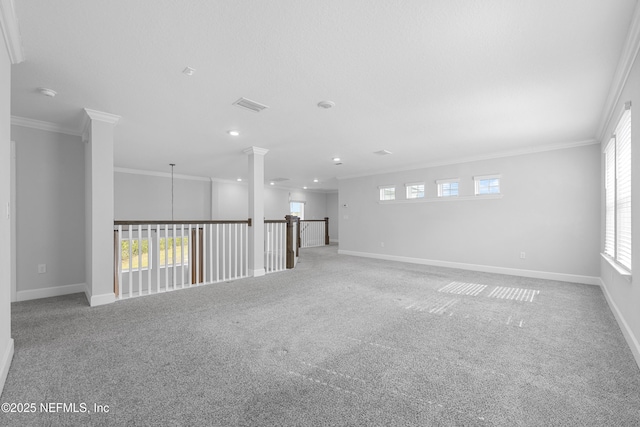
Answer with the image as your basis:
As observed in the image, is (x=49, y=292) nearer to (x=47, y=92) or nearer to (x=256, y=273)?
(x=47, y=92)

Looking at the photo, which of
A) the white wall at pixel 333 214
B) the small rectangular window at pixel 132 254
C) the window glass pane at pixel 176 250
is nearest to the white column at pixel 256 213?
the window glass pane at pixel 176 250

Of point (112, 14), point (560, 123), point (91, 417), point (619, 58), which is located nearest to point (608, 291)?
point (560, 123)

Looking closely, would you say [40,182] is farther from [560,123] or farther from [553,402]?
[560,123]

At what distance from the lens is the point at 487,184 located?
229 inches

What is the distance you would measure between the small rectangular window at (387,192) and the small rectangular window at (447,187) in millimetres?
1243

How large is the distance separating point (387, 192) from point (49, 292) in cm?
693

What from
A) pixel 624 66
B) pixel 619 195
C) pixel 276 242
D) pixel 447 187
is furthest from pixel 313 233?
pixel 624 66

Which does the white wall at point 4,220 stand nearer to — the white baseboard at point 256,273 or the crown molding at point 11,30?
the crown molding at point 11,30

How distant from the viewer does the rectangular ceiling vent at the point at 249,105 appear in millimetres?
3221

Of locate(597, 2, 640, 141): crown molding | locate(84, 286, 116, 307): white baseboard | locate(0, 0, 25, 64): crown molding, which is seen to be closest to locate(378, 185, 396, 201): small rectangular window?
locate(597, 2, 640, 141): crown molding

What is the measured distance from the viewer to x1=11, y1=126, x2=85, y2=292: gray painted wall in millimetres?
Result: 3764

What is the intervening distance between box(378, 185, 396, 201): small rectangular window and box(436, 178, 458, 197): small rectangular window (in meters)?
1.24

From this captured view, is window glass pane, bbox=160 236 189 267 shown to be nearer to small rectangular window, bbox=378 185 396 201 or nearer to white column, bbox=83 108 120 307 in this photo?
white column, bbox=83 108 120 307

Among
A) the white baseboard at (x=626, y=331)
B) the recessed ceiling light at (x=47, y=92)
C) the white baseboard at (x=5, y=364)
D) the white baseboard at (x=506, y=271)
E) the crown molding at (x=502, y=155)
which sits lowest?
the white baseboard at (x=506, y=271)
